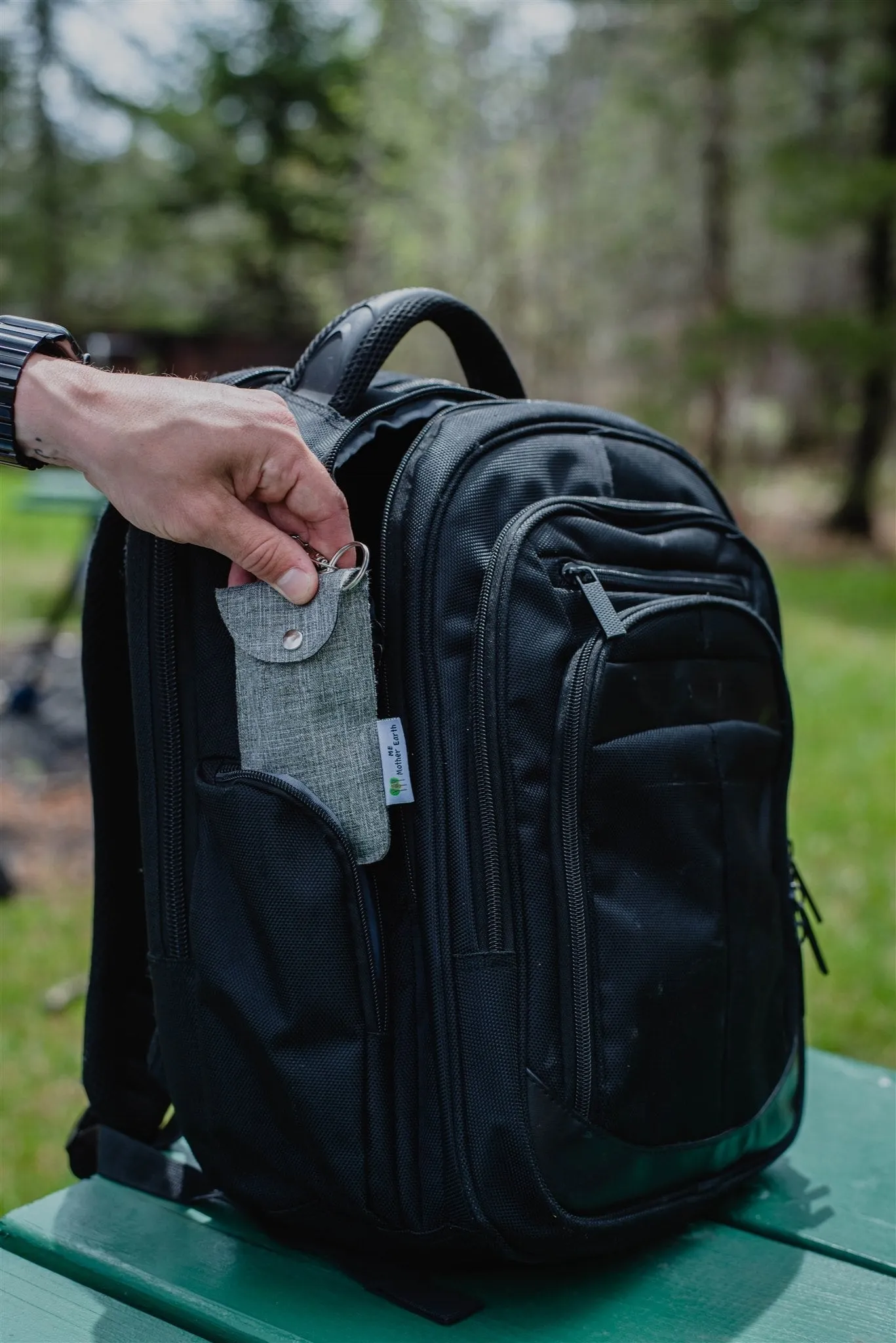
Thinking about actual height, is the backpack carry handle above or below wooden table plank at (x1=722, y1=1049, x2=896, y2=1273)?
above

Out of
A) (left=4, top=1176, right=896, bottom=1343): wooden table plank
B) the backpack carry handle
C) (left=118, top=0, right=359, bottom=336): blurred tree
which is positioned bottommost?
(left=4, top=1176, right=896, bottom=1343): wooden table plank

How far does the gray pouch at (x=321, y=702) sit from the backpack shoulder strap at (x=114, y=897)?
0.22 meters

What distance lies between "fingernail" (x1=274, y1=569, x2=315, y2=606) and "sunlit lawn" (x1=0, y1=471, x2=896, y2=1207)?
128 centimetres

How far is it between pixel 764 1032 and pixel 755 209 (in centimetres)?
1003

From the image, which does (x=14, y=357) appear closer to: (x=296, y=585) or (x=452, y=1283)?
(x=296, y=585)

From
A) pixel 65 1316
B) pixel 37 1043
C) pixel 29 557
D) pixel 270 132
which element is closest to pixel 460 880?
pixel 65 1316

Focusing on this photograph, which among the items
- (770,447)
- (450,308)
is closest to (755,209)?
(770,447)

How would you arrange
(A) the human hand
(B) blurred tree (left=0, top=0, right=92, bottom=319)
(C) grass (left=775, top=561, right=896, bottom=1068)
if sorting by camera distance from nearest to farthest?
(A) the human hand < (C) grass (left=775, top=561, right=896, bottom=1068) < (B) blurred tree (left=0, top=0, right=92, bottom=319)

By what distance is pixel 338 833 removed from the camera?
0.97 meters

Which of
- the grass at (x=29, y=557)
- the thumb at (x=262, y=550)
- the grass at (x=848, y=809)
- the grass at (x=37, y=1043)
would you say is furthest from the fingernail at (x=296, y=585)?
the grass at (x=29, y=557)

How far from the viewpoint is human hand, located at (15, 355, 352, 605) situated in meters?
0.95

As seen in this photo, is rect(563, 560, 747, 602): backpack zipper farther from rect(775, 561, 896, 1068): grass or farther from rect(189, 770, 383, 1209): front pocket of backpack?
rect(775, 561, 896, 1068): grass

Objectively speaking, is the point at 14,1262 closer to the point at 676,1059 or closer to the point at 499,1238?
the point at 499,1238

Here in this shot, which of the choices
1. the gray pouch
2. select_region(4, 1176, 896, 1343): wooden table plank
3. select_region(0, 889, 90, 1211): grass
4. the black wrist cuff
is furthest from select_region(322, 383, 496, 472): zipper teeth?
select_region(0, 889, 90, 1211): grass
